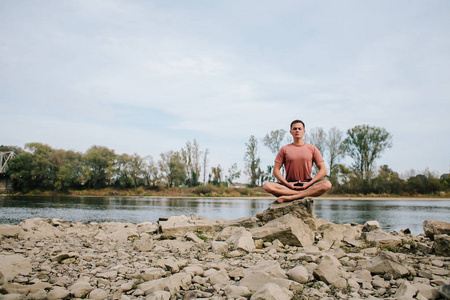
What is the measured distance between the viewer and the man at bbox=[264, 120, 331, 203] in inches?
269

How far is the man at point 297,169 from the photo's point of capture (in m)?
6.83

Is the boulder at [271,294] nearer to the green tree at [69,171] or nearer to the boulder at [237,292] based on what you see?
the boulder at [237,292]

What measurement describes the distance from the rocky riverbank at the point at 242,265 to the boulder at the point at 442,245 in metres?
0.02

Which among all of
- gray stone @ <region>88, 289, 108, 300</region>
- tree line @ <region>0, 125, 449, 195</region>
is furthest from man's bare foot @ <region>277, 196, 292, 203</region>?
tree line @ <region>0, 125, 449, 195</region>

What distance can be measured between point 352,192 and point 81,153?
48030mm

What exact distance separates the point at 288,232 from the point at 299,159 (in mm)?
1841

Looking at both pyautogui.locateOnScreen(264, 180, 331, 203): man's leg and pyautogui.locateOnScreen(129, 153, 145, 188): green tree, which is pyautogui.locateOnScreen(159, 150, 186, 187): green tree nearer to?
pyautogui.locateOnScreen(129, 153, 145, 188): green tree

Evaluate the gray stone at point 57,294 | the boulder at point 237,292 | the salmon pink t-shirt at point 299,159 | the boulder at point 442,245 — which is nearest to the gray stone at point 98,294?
the gray stone at point 57,294

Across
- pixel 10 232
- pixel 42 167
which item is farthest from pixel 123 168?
pixel 10 232

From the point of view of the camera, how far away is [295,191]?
6828mm

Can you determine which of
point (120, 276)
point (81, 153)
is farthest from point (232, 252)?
point (81, 153)

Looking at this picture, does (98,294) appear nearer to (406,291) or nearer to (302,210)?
(406,291)

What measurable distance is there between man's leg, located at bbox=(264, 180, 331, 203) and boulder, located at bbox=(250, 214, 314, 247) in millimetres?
568

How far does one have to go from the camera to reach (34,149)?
50.3 metres
